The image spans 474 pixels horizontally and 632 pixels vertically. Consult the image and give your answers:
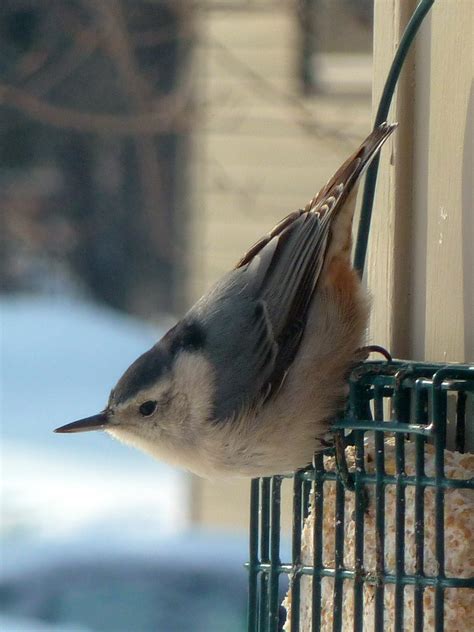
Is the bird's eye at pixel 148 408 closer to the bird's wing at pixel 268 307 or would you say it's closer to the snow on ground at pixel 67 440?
the bird's wing at pixel 268 307

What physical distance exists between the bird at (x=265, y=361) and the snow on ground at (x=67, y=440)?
24.0 feet

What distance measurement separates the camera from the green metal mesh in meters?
2.62

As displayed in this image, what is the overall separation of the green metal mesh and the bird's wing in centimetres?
26

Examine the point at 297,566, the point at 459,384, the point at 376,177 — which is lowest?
the point at 297,566

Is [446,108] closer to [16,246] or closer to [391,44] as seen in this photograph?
[391,44]

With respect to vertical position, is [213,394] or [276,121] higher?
[276,121]

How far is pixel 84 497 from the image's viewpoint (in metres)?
11.7

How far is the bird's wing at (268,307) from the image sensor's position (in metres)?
3.17

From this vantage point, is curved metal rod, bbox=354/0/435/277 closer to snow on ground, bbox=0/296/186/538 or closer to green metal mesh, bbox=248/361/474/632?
green metal mesh, bbox=248/361/474/632

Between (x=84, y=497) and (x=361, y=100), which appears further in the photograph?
(x=84, y=497)

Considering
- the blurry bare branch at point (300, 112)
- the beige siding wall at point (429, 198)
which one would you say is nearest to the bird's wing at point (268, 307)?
the beige siding wall at point (429, 198)

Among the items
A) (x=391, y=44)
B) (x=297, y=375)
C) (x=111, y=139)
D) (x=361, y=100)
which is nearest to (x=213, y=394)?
(x=297, y=375)

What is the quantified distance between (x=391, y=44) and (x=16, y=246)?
11918mm

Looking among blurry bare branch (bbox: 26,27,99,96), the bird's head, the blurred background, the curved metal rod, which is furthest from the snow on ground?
the curved metal rod
